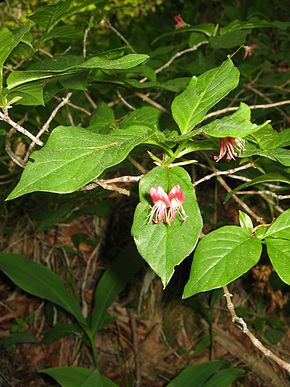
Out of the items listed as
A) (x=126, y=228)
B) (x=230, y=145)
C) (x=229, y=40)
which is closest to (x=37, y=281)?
(x=126, y=228)

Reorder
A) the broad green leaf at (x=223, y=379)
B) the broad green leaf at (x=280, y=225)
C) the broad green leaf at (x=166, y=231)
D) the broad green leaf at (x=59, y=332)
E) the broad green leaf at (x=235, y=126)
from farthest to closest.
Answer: the broad green leaf at (x=59, y=332)
the broad green leaf at (x=223, y=379)
the broad green leaf at (x=280, y=225)
the broad green leaf at (x=166, y=231)
the broad green leaf at (x=235, y=126)

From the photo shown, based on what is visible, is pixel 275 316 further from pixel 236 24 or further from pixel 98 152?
pixel 98 152

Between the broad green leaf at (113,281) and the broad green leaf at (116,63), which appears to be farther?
the broad green leaf at (113,281)

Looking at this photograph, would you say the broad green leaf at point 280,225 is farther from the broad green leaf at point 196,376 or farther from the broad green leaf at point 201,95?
the broad green leaf at point 196,376

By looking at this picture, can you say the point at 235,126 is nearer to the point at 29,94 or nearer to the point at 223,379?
the point at 29,94

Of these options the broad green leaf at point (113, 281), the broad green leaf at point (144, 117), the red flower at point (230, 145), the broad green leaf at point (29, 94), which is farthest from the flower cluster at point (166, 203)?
the broad green leaf at point (113, 281)
